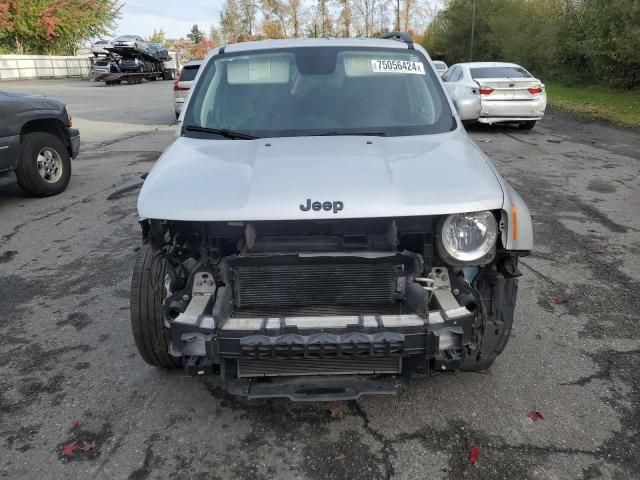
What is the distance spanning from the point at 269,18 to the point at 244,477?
5556cm

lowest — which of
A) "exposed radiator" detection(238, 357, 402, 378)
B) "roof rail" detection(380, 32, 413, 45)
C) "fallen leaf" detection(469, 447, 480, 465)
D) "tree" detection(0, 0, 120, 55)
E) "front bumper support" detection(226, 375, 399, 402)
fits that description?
"fallen leaf" detection(469, 447, 480, 465)

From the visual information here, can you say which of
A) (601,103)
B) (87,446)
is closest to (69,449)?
(87,446)

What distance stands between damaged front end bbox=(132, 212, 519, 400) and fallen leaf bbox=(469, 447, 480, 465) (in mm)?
420

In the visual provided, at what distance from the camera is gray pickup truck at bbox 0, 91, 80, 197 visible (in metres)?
6.89

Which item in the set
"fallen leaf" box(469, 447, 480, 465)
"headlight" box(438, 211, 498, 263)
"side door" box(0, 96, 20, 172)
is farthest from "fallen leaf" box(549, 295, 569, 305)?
"side door" box(0, 96, 20, 172)

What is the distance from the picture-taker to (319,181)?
2.67 meters

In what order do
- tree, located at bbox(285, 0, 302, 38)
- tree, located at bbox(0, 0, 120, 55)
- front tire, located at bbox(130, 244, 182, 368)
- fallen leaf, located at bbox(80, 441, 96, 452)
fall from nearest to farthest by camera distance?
1. fallen leaf, located at bbox(80, 441, 96, 452)
2. front tire, located at bbox(130, 244, 182, 368)
3. tree, located at bbox(0, 0, 120, 55)
4. tree, located at bbox(285, 0, 302, 38)

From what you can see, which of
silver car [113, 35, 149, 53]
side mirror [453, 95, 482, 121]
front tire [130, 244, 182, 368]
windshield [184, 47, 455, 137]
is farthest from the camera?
silver car [113, 35, 149, 53]

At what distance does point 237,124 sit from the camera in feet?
12.1

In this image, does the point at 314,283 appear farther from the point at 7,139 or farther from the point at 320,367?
the point at 7,139

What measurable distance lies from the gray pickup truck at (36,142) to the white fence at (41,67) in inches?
1331

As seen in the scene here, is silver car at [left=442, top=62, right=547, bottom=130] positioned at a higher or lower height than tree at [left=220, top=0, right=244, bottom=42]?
lower

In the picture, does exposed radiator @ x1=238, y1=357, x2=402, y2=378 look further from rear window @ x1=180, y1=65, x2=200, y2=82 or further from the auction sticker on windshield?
rear window @ x1=180, y1=65, x2=200, y2=82

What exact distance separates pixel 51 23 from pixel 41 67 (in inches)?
161
